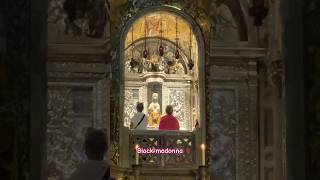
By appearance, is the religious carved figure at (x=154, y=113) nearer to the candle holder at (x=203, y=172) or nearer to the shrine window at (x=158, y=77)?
the shrine window at (x=158, y=77)

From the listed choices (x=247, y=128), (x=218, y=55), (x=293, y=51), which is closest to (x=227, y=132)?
(x=247, y=128)

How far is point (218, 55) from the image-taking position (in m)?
20.9

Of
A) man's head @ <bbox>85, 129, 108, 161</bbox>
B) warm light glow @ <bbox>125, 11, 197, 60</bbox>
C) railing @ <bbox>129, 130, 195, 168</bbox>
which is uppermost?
warm light glow @ <bbox>125, 11, 197, 60</bbox>

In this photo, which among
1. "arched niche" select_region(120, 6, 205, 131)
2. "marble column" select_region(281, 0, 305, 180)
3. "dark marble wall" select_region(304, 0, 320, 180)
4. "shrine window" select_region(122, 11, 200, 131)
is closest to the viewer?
"dark marble wall" select_region(304, 0, 320, 180)

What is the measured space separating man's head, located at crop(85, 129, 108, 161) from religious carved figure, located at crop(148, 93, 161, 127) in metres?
19.9

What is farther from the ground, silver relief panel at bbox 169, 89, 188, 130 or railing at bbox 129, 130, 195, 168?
silver relief panel at bbox 169, 89, 188, 130

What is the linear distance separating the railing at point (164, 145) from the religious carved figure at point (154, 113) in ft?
20.9

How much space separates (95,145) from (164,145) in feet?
43.7

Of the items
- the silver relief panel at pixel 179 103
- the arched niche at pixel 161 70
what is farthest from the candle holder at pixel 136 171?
the silver relief panel at pixel 179 103

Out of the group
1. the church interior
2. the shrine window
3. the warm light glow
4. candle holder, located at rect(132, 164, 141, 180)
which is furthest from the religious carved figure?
candle holder, located at rect(132, 164, 141, 180)

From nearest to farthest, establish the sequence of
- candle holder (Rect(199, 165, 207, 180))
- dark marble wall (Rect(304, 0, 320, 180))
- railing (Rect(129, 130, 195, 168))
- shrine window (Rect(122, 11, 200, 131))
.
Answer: dark marble wall (Rect(304, 0, 320, 180))
candle holder (Rect(199, 165, 207, 180))
railing (Rect(129, 130, 195, 168))
shrine window (Rect(122, 11, 200, 131))

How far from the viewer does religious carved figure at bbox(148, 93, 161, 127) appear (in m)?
27.2

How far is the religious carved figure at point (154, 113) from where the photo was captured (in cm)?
2716

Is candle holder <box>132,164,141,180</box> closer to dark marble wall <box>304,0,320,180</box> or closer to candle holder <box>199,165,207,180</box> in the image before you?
candle holder <box>199,165,207,180</box>
